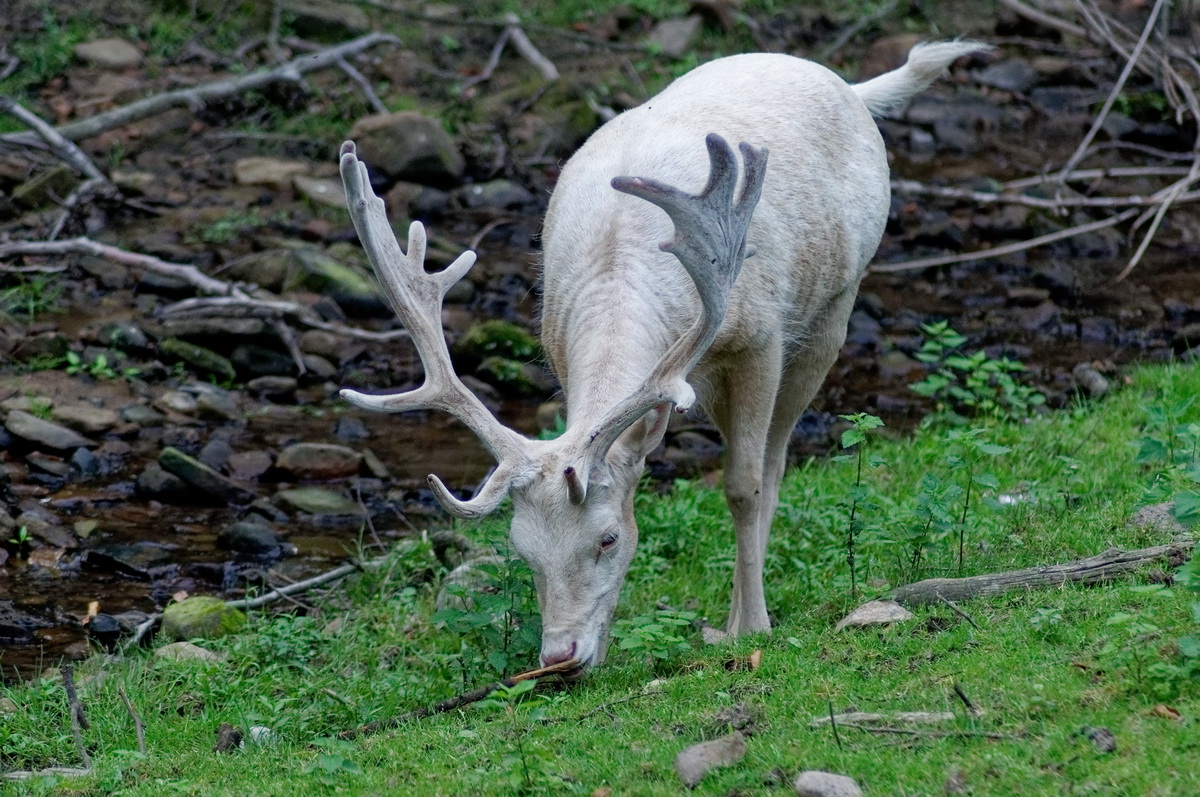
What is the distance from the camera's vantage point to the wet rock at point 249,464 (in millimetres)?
8945

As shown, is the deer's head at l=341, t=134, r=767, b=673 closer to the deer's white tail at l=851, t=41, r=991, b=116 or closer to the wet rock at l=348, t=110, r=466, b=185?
the deer's white tail at l=851, t=41, r=991, b=116

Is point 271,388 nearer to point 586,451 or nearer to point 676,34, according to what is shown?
point 586,451

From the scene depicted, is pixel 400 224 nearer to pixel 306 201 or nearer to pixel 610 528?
pixel 306 201

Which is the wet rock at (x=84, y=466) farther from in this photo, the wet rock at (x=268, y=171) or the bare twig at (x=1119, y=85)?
the bare twig at (x=1119, y=85)

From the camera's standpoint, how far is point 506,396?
10.3m

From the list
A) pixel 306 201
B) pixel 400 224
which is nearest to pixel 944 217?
pixel 400 224

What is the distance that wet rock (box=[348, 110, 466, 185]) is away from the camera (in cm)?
1384

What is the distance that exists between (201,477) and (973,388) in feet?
16.1

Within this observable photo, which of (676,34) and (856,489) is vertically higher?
(856,489)

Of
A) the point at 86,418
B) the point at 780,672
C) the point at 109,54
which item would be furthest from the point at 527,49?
the point at 780,672

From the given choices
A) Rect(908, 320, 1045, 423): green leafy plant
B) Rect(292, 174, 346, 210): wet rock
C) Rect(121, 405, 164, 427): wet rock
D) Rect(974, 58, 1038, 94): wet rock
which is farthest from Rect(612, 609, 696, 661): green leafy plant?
Rect(974, 58, 1038, 94): wet rock

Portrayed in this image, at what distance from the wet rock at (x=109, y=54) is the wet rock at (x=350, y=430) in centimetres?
764

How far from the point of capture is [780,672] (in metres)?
4.93

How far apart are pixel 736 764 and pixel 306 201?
1025 centimetres
